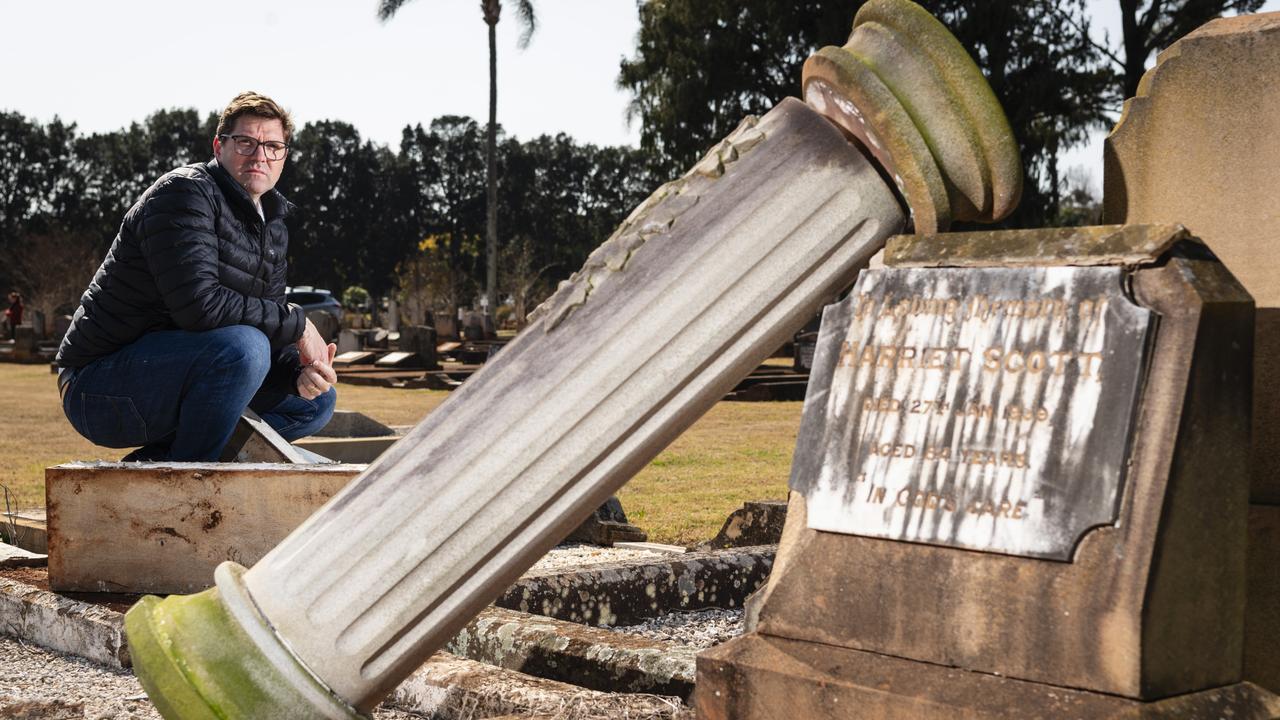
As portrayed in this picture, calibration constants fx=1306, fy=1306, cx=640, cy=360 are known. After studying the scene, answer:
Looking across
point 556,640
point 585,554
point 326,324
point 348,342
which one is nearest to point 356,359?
point 326,324

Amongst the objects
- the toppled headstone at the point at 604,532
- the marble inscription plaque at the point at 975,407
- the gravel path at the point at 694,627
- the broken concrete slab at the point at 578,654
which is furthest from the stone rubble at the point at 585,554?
the marble inscription plaque at the point at 975,407

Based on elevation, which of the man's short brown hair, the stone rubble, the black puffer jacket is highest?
the man's short brown hair

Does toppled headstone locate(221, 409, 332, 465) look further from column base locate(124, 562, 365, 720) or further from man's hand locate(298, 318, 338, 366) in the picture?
column base locate(124, 562, 365, 720)

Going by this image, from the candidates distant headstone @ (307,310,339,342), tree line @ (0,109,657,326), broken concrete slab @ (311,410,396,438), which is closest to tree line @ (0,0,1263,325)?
tree line @ (0,109,657,326)

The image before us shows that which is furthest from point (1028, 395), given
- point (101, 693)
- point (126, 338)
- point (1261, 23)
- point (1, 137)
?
point (1, 137)

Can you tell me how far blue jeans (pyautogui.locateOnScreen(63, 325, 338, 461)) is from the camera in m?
3.97

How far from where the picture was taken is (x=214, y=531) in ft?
13.0

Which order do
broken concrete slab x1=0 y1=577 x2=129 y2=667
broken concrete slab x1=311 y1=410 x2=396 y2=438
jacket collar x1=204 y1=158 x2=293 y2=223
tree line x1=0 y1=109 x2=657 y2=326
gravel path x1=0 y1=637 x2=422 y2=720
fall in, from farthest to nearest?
tree line x1=0 y1=109 x2=657 y2=326 → broken concrete slab x1=311 y1=410 x2=396 y2=438 → jacket collar x1=204 y1=158 x2=293 y2=223 → broken concrete slab x1=0 y1=577 x2=129 y2=667 → gravel path x1=0 y1=637 x2=422 y2=720

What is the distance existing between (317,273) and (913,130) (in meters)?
59.3

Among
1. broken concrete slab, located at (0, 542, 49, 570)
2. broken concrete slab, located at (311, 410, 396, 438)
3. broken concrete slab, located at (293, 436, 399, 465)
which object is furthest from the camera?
broken concrete slab, located at (311, 410, 396, 438)

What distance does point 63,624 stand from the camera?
3752 mm

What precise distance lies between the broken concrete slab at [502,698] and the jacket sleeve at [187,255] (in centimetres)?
142

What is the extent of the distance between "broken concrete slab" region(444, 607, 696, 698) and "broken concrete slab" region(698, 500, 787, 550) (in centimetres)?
183

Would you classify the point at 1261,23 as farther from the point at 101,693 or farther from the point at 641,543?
the point at 641,543
